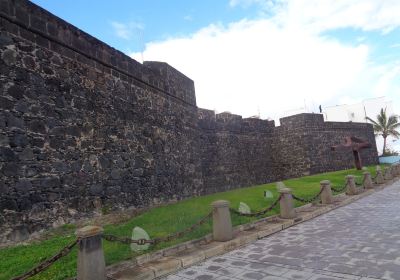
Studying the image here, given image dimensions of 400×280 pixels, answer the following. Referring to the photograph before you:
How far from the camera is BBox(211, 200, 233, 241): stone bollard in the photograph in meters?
6.53

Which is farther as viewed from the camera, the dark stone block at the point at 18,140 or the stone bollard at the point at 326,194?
the stone bollard at the point at 326,194

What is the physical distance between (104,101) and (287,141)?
15038mm

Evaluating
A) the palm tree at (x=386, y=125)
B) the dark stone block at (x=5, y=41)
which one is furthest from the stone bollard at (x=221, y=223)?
the palm tree at (x=386, y=125)

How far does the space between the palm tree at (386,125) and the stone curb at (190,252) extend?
34927mm

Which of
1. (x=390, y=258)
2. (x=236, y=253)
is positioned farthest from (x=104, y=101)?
(x=390, y=258)

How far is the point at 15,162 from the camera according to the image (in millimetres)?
5906

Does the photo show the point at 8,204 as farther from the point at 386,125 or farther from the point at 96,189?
the point at 386,125

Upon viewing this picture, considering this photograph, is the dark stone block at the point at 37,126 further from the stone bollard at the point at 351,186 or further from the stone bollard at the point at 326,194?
the stone bollard at the point at 351,186

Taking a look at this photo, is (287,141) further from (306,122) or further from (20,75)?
(20,75)

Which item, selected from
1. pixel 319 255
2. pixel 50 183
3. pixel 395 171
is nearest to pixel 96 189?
pixel 50 183

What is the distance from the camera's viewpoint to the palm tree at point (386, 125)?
38281mm

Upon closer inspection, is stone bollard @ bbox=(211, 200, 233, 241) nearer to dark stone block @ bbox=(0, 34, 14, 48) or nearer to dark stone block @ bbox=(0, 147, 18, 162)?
dark stone block @ bbox=(0, 147, 18, 162)

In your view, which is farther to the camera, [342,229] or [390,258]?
[342,229]

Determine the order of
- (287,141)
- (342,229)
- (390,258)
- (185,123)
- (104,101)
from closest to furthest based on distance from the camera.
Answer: (390,258) < (342,229) < (104,101) < (185,123) < (287,141)
